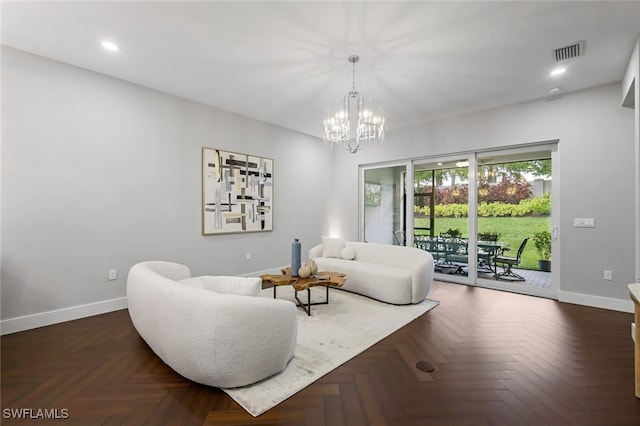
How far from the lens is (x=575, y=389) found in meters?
2.01

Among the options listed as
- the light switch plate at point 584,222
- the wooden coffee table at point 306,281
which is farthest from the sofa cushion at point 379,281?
the light switch plate at point 584,222

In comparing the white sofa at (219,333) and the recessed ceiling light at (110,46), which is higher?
the recessed ceiling light at (110,46)

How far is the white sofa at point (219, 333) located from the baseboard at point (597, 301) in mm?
4169

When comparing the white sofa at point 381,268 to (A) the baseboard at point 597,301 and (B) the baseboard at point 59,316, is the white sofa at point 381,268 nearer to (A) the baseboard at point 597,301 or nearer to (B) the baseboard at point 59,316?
(A) the baseboard at point 597,301

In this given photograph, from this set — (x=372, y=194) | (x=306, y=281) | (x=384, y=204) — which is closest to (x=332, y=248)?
(x=306, y=281)

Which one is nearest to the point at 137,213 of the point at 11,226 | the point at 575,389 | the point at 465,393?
the point at 11,226

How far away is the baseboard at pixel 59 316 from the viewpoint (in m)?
2.91

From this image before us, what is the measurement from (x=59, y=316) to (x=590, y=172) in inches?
274

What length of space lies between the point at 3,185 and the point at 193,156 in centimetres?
205

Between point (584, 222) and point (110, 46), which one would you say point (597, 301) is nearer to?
point (584, 222)

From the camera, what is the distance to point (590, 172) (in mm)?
3846

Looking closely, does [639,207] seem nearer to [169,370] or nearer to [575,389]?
[575,389]

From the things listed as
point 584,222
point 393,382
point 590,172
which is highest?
point 590,172

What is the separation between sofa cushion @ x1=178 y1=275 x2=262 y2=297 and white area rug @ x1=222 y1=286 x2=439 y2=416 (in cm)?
67
